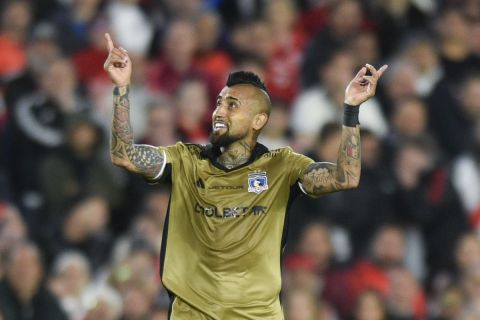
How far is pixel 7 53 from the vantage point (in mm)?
12312

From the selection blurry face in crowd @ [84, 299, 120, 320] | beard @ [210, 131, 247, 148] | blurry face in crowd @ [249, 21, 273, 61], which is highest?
blurry face in crowd @ [249, 21, 273, 61]

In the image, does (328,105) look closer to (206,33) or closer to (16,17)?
(206,33)

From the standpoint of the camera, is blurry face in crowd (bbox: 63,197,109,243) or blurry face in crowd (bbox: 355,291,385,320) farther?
blurry face in crowd (bbox: 63,197,109,243)

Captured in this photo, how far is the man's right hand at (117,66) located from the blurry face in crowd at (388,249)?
4.92m

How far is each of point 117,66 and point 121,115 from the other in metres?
0.26

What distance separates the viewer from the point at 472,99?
13219 mm

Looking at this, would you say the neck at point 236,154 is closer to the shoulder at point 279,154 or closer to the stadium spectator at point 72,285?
the shoulder at point 279,154

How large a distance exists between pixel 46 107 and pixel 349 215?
2742 millimetres

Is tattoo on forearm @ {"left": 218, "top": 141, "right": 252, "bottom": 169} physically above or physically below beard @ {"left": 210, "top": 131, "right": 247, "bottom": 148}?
below

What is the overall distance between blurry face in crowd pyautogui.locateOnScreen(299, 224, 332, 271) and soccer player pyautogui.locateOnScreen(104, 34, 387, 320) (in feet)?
12.2

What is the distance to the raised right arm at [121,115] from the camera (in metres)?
7.40

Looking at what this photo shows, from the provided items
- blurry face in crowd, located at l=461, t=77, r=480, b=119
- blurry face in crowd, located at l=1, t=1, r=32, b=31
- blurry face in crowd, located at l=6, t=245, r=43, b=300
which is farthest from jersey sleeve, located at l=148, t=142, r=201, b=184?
blurry face in crowd, located at l=461, t=77, r=480, b=119

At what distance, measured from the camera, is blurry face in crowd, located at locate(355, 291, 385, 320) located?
1109cm

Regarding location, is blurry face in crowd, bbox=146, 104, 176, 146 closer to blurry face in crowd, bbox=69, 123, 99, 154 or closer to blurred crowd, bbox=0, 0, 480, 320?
blurred crowd, bbox=0, 0, 480, 320
